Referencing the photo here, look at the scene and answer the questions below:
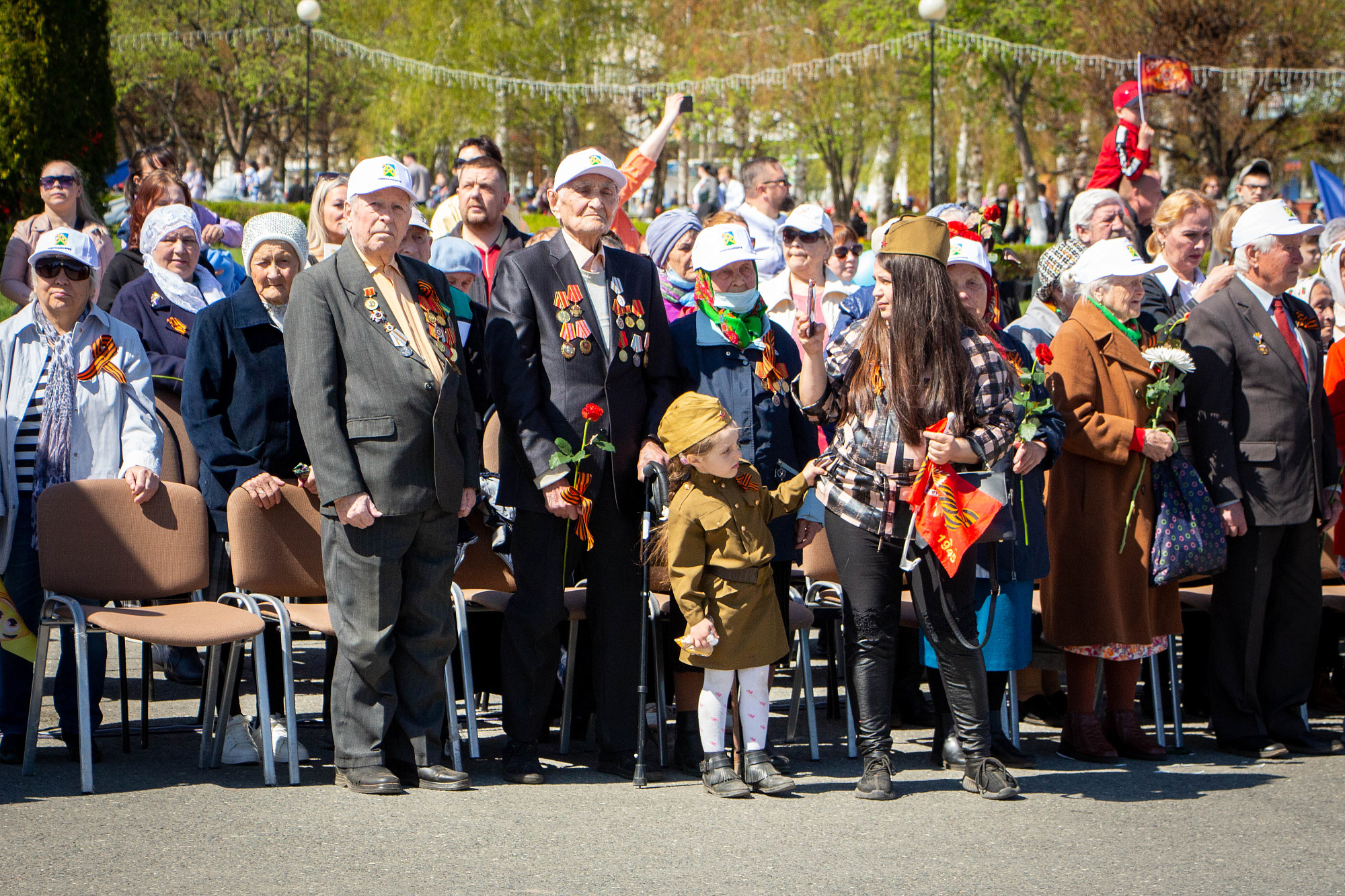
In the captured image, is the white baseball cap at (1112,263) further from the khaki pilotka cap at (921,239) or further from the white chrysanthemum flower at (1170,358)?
the khaki pilotka cap at (921,239)

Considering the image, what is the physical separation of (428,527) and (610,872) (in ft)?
4.60

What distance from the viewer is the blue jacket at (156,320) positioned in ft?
20.8

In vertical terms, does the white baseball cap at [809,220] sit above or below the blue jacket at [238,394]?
above

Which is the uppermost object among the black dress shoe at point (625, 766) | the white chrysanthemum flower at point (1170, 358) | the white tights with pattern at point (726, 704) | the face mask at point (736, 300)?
the face mask at point (736, 300)

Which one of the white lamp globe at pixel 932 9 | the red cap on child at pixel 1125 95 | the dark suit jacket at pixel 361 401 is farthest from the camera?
the white lamp globe at pixel 932 9

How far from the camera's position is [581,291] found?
5227 millimetres

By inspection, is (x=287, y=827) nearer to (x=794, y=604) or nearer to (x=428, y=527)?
(x=428, y=527)

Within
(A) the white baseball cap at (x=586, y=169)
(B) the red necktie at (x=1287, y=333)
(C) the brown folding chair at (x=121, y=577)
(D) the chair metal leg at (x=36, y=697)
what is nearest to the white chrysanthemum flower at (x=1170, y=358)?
(B) the red necktie at (x=1287, y=333)

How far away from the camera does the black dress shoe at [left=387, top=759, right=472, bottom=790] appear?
16.5 ft

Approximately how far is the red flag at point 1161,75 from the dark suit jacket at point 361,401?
8193 millimetres

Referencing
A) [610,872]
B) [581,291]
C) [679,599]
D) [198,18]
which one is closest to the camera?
[610,872]

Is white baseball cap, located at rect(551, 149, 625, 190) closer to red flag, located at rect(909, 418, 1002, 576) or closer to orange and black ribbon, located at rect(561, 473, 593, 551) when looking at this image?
orange and black ribbon, located at rect(561, 473, 593, 551)

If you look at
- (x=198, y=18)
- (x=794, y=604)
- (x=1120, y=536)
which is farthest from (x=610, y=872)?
(x=198, y=18)

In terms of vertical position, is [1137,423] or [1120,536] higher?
[1137,423]
